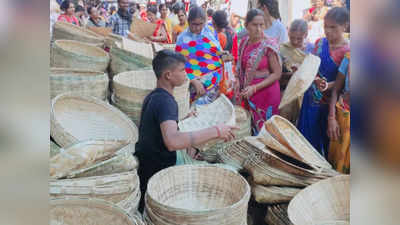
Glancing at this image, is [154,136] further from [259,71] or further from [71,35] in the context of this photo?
[71,35]

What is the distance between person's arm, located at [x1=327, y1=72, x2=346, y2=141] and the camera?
1.94 meters

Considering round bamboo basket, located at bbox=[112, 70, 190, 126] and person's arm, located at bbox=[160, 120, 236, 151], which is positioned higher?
round bamboo basket, located at bbox=[112, 70, 190, 126]

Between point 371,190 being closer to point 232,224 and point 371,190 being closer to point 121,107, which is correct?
point 232,224

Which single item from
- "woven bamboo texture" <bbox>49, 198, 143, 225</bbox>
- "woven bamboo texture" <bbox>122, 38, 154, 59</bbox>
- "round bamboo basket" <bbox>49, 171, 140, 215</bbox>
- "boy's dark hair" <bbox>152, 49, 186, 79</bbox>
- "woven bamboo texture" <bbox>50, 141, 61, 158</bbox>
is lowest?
"woven bamboo texture" <bbox>49, 198, 143, 225</bbox>

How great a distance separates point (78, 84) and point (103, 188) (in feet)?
A: 2.73

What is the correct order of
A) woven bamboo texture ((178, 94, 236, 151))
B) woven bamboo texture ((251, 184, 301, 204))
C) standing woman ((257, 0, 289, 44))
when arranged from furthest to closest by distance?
1. standing woman ((257, 0, 289, 44))
2. woven bamboo texture ((178, 94, 236, 151))
3. woven bamboo texture ((251, 184, 301, 204))

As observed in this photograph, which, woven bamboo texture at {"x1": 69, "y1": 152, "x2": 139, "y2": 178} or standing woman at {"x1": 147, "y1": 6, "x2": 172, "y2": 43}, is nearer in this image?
woven bamboo texture at {"x1": 69, "y1": 152, "x2": 139, "y2": 178}

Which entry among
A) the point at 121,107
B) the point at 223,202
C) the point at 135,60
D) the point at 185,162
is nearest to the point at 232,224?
the point at 223,202

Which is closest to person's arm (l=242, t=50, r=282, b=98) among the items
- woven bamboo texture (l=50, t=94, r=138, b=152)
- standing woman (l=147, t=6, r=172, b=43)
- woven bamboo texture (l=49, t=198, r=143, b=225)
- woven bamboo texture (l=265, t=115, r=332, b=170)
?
woven bamboo texture (l=265, t=115, r=332, b=170)

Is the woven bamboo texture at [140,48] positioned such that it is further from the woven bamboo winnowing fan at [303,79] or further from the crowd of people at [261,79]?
the woven bamboo winnowing fan at [303,79]

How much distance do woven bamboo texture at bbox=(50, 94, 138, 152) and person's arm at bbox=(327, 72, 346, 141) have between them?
1.03m

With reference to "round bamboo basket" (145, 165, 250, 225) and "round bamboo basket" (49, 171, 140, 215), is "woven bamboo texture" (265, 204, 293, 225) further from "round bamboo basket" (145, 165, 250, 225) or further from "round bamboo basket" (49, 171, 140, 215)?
"round bamboo basket" (49, 171, 140, 215)

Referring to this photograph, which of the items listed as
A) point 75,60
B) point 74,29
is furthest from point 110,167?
point 74,29

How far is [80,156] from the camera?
120 centimetres
